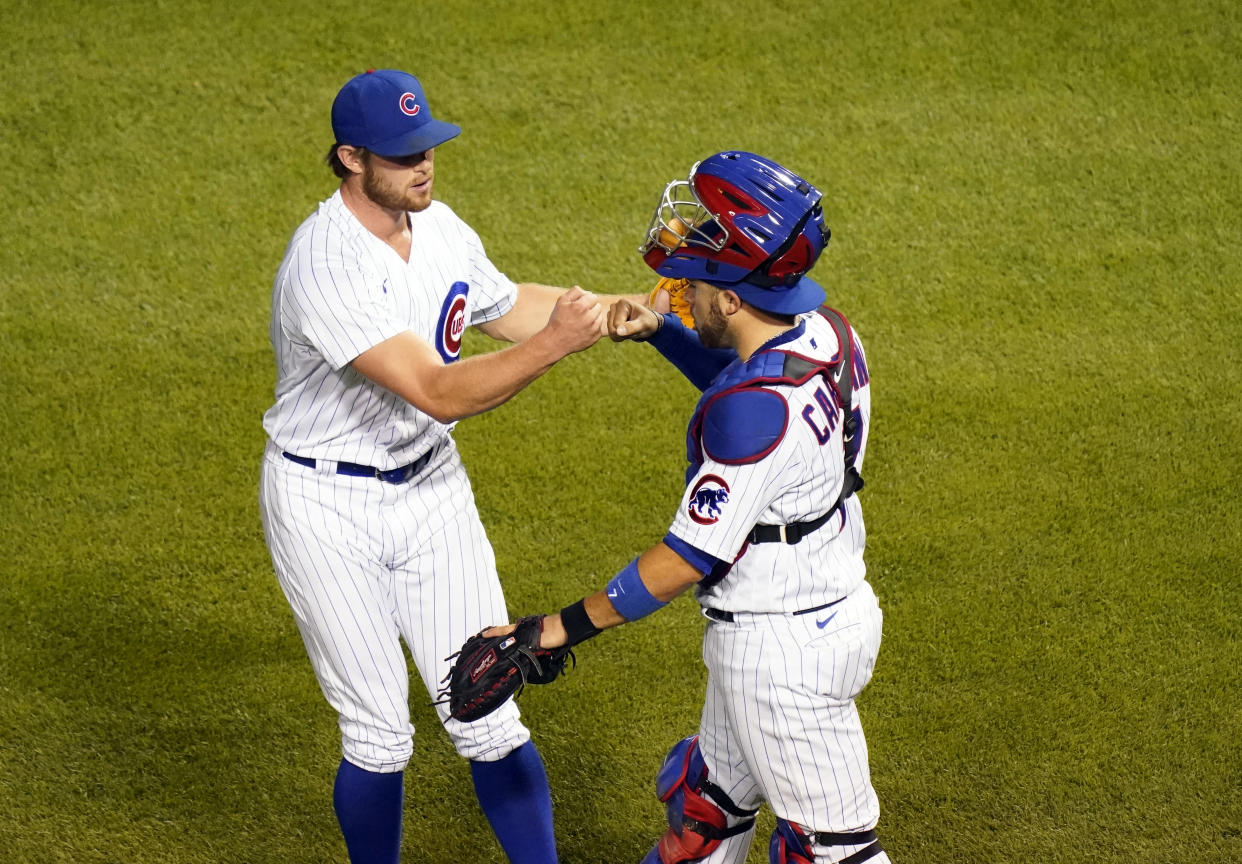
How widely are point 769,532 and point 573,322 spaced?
644 mm

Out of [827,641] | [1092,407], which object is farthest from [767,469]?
[1092,407]

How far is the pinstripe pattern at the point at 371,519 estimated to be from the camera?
11.8 ft

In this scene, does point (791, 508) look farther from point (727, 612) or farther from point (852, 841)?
point (852, 841)

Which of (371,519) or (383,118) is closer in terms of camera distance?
(383,118)

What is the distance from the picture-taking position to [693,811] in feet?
11.6

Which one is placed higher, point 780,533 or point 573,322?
point 573,322

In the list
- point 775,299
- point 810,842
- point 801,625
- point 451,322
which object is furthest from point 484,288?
point 810,842

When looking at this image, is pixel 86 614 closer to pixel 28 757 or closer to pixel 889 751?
pixel 28 757

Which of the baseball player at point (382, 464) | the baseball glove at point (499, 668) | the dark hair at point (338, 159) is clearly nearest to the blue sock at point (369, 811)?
the baseball player at point (382, 464)

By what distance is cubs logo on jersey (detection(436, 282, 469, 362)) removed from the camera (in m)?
3.76

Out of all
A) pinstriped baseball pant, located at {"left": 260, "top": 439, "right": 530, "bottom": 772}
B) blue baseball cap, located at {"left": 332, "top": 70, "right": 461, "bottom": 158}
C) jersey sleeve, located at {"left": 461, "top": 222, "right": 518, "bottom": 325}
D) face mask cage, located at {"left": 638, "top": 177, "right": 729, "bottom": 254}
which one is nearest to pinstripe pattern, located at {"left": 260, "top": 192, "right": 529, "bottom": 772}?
pinstriped baseball pant, located at {"left": 260, "top": 439, "right": 530, "bottom": 772}

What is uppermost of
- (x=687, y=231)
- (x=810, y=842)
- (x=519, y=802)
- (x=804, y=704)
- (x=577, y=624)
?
(x=687, y=231)

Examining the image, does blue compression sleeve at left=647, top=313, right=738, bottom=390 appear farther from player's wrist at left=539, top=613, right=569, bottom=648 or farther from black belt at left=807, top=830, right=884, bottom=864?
black belt at left=807, top=830, right=884, bottom=864

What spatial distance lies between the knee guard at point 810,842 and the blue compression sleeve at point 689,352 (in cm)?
110
